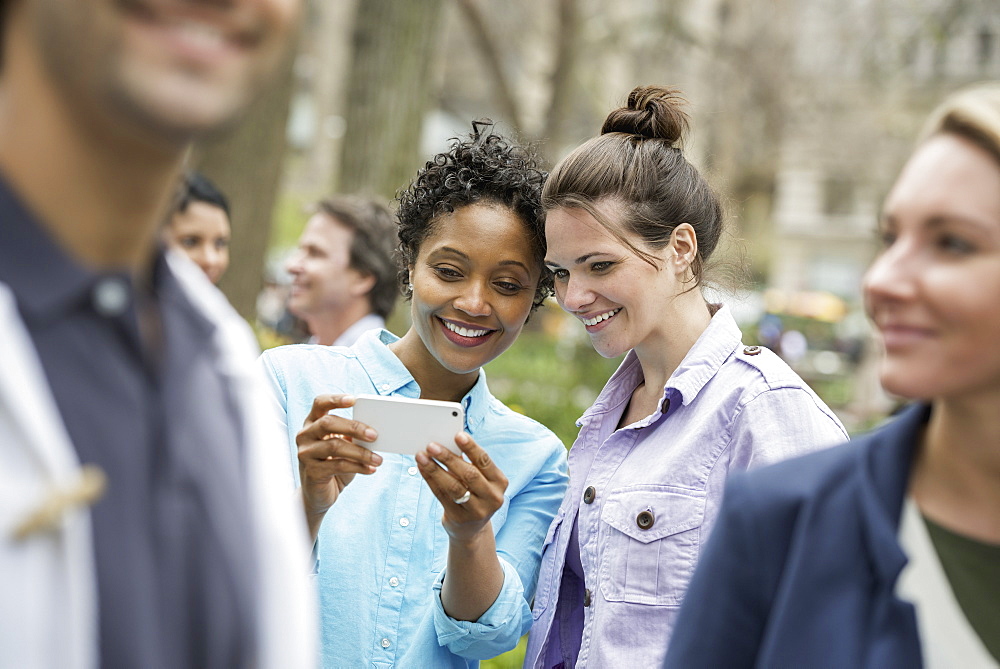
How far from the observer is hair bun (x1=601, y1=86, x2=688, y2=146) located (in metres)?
2.89

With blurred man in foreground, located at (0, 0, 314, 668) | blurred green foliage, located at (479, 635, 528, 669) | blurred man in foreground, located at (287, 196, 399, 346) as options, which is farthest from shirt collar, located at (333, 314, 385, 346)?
blurred man in foreground, located at (0, 0, 314, 668)

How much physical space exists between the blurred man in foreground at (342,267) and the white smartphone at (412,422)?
8.05 feet

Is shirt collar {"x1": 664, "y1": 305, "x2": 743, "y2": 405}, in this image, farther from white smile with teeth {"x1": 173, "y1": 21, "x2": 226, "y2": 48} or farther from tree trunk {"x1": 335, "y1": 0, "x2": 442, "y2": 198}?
tree trunk {"x1": 335, "y1": 0, "x2": 442, "y2": 198}

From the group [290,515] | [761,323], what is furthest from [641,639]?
[761,323]

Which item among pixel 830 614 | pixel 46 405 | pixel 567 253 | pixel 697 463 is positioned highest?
pixel 567 253

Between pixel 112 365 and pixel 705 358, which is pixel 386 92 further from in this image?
pixel 112 365

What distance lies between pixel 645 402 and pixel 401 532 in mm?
775

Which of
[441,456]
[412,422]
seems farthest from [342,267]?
[441,456]

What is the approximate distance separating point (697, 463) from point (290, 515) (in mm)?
1407

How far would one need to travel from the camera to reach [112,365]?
104 cm

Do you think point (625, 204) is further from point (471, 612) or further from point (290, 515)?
point (290, 515)

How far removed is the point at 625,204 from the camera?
2.71 m

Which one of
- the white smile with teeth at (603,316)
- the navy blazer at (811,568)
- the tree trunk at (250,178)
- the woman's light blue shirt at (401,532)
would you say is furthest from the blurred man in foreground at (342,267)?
the navy blazer at (811,568)

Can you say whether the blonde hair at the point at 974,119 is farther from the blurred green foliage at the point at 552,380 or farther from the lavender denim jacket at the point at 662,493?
the blurred green foliage at the point at 552,380
